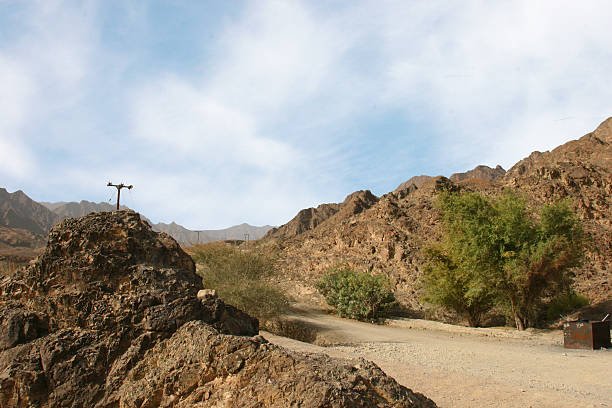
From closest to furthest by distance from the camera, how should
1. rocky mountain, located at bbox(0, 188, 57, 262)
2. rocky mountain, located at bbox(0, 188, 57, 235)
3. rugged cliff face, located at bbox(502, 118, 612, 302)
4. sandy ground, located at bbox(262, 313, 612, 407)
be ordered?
1. sandy ground, located at bbox(262, 313, 612, 407)
2. rugged cliff face, located at bbox(502, 118, 612, 302)
3. rocky mountain, located at bbox(0, 188, 57, 262)
4. rocky mountain, located at bbox(0, 188, 57, 235)

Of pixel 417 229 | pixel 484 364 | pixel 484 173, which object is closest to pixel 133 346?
pixel 484 364

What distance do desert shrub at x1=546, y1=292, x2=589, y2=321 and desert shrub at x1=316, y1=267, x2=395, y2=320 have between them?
7617 mm

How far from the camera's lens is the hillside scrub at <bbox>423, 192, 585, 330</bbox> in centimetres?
1970

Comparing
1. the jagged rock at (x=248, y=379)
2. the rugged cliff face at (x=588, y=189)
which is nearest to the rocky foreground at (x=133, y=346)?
the jagged rock at (x=248, y=379)

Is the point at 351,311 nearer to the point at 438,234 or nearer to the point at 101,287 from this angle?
the point at 438,234

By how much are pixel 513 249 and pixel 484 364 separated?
9.80 m

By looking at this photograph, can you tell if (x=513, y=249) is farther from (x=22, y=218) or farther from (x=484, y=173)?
(x=22, y=218)

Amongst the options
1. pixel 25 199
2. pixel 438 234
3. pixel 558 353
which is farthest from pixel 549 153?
pixel 25 199

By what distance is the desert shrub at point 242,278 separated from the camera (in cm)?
1792

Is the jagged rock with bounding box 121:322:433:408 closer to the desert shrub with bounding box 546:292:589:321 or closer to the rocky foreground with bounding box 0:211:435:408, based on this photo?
the rocky foreground with bounding box 0:211:435:408

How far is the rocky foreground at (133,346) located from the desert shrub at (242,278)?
12.3 m

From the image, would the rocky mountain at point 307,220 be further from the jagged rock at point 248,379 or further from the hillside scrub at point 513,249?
the jagged rock at point 248,379

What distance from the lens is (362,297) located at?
25078mm

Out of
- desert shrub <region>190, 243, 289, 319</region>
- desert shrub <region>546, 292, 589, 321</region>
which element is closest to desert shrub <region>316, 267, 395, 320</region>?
desert shrub <region>190, 243, 289, 319</region>
